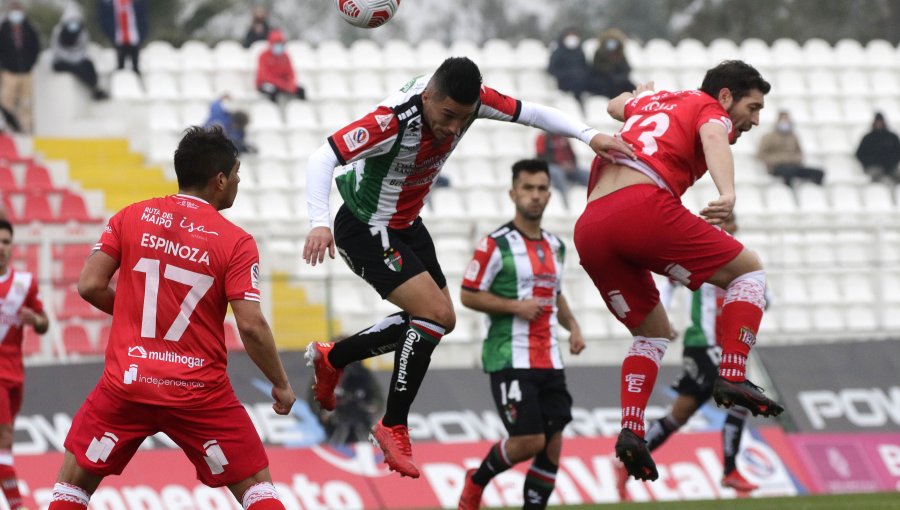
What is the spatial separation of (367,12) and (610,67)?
44.3 ft

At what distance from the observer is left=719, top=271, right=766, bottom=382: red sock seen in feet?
23.7

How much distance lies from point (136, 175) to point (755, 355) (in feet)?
28.4

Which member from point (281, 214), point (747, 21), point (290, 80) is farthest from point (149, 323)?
point (747, 21)

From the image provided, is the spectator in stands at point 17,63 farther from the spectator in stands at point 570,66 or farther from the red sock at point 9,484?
the red sock at point 9,484

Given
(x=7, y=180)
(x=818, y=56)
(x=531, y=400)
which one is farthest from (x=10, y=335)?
(x=818, y=56)

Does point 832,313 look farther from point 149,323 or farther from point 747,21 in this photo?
point 747,21

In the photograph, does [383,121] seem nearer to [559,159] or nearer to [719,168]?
[719,168]

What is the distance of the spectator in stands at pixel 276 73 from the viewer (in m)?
20.1

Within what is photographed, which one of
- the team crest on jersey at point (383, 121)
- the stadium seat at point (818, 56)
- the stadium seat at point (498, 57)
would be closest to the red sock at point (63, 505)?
the team crest on jersey at point (383, 121)

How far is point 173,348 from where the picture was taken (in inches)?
249

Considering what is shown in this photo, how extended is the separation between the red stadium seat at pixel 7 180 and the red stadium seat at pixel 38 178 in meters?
0.17

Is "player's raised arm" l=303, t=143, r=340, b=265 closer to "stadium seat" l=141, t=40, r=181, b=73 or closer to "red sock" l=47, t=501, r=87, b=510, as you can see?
"red sock" l=47, t=501, r=87, b=510

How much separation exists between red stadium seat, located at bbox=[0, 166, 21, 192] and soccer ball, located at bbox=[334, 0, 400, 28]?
10698 millimetres

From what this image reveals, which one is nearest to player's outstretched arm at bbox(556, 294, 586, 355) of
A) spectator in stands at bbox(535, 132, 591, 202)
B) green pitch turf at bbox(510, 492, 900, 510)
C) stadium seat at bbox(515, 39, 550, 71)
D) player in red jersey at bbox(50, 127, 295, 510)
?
green pitch turf at bbox(510, 492, 900, 510)
